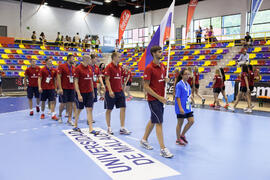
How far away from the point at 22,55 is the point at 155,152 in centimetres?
1781

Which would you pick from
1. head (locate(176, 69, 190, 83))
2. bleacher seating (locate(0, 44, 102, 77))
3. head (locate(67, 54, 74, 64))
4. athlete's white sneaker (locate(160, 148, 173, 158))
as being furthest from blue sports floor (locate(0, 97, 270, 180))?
bleacher seating (locate(0, 44, 102, 77))

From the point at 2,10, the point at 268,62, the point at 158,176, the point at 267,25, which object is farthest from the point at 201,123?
the point at 2,10

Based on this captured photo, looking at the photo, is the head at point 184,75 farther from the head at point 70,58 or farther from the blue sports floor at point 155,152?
the head at point 70,58

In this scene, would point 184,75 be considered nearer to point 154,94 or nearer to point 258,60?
point 154,94

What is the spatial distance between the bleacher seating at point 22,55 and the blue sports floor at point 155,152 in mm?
11798

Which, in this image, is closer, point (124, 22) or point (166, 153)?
point (166, 153)

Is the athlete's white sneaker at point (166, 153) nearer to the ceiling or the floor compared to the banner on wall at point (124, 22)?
nearer to the floor

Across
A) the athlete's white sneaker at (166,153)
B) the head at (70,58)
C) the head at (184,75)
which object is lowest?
the athlete's white sneaker at (166,153)

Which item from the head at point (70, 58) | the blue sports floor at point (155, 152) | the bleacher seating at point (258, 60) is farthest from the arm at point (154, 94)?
the bleacher seating at point (258, 60)

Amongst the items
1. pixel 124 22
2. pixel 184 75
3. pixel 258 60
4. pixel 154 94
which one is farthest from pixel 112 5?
pixel 154 94

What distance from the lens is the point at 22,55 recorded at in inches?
757

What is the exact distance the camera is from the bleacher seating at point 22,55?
17625mm

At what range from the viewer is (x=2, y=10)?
23422 millimetres

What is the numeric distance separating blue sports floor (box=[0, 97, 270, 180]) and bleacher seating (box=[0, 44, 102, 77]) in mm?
11798
